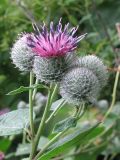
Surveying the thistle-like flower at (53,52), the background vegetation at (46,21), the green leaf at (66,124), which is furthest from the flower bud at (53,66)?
the background vegetation at (46,21)

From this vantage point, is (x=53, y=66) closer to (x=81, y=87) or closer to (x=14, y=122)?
(x=81, y=87)

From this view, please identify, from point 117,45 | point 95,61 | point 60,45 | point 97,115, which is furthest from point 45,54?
point 117,45

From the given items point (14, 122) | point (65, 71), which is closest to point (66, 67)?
point (65, 71)

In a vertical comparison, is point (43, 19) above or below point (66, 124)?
above

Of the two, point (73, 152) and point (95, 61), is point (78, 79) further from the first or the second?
point (73, 152)

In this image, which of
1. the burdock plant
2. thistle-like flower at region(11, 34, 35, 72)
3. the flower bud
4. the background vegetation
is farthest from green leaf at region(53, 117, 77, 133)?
the background vegetation

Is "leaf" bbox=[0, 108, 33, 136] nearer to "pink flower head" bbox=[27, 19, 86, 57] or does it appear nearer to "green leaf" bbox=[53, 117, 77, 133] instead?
"green leaf" bbox=[53, 117, 77, 133]
